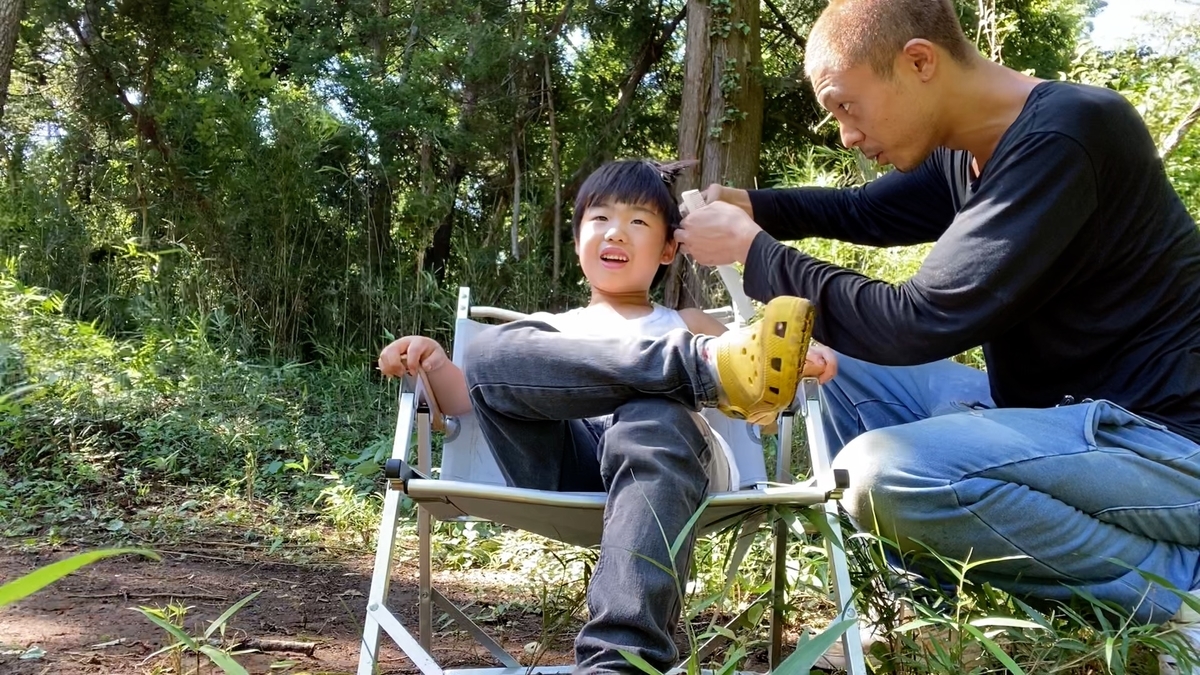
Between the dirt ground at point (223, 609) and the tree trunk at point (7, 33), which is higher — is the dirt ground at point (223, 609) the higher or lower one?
the lower one

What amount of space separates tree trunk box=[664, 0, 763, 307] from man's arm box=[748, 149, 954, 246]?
2667 millimetres

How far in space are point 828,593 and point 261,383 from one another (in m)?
3.01

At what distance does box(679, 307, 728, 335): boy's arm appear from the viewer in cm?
220

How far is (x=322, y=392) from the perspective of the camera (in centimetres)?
459

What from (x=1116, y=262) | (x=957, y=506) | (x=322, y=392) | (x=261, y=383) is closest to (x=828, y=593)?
(x=957, y=506)

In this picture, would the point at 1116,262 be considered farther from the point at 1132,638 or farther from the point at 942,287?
the point at 1132,638

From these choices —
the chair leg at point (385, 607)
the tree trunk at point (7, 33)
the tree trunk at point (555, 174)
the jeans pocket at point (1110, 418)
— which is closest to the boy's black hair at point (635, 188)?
the chair leg at point (385, 607)

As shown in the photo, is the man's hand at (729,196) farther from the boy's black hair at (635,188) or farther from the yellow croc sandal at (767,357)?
the yellow croc sandal at (767,357)

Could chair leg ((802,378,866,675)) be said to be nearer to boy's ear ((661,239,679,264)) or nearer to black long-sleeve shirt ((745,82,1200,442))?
black long-sleeve shirt ((745,82,1200,442))

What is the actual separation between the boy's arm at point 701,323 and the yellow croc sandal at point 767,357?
2.39ft

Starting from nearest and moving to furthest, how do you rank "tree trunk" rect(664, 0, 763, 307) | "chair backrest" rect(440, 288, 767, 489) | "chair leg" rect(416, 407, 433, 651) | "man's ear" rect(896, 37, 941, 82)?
"man's ear" rect(896, 37, 941, 82)
"chair leg" rect(416, 407, 433, 651)
"chair backrest" rect(440, 288, 767, 489)
"tree trunk" rect(664, 0, 763, 307)

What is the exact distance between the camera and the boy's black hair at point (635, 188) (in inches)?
84.2

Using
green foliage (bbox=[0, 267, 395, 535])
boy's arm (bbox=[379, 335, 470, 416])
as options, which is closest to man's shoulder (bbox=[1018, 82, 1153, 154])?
boy's arm (bbox=[379, 335, 470, 416])

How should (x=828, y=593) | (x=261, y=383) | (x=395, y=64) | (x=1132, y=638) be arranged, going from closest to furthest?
(x=1132, y=638) < (x=828, y=593) < (x=261, y=383) < (x=395, y=64)
